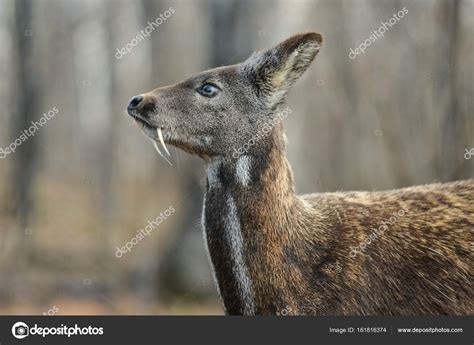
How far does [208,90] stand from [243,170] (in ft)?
2.92

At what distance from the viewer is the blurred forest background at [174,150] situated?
417 inches

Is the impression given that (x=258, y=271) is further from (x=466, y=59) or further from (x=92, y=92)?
(x=92, y=92)

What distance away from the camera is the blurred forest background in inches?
417

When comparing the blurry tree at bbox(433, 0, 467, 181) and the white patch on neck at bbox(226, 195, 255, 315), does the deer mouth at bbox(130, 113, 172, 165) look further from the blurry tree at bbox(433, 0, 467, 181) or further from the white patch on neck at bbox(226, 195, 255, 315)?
the blurry tree at bbox(433, 0, 467, 181)

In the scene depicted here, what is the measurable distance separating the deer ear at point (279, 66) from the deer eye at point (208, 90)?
365mm

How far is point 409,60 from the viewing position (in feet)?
37.2

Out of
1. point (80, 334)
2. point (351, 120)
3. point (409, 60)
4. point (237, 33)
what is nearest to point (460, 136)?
point (409, 60)

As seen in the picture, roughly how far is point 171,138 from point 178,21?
1046 centimetres

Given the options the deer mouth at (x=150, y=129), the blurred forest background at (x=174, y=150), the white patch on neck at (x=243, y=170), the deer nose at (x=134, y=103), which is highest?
the blurred forest background at (x=174, y=150)

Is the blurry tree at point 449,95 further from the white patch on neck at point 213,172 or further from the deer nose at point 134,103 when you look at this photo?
the deer nose at point 134,103

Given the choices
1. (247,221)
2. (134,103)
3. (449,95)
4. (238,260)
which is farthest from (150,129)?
(449,95)

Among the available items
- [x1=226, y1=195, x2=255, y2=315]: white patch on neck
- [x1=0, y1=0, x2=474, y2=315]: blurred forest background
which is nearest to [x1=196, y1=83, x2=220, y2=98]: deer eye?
[x1=226, y1=195, x2=255, y2=315]: white patch on neck

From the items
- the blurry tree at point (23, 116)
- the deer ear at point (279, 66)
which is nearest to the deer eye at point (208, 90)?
the deer ear at point (279, 66)

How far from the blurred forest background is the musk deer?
391 cm
